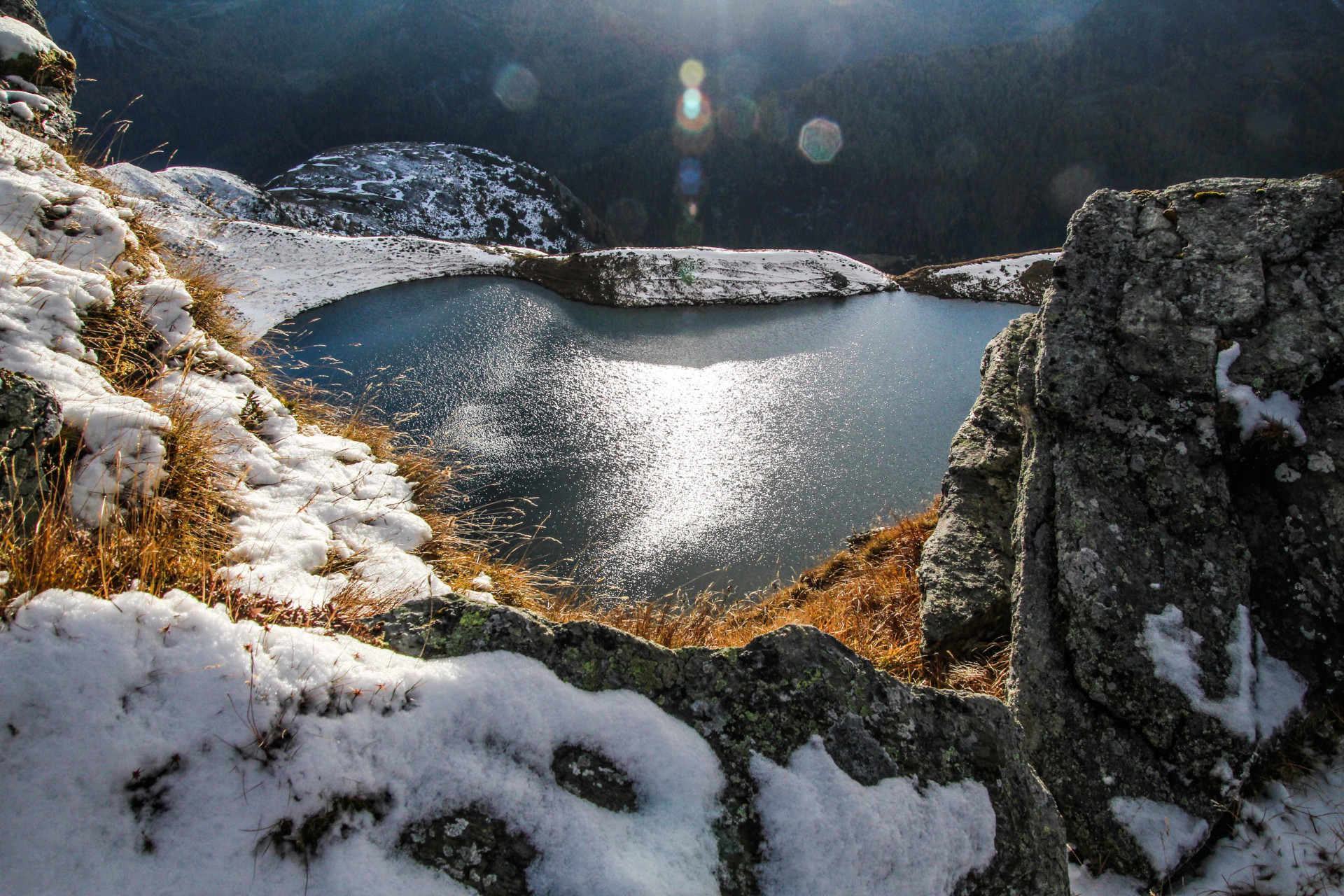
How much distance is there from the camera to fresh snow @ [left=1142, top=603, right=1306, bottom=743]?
9.66 ft

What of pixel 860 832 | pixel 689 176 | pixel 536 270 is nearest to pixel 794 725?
pixel 860 832

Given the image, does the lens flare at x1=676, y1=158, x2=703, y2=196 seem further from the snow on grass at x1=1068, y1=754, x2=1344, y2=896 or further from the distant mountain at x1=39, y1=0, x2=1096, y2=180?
the snow on grass at x1=1068, y1=754, x2=1344, y2=896

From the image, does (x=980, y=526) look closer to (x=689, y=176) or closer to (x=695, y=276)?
(x=695, y=276)

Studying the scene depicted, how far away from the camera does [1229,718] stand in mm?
2941

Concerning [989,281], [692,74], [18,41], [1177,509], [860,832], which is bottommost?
[860,832]

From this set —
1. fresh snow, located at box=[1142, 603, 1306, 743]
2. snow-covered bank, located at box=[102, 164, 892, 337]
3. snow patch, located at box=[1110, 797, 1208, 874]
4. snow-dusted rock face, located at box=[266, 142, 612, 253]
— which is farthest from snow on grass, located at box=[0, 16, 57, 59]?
snow-dusted rock face, located at box=[266, 142, 612, 253]

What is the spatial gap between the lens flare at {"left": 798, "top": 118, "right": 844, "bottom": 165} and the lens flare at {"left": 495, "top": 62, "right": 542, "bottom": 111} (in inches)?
2709

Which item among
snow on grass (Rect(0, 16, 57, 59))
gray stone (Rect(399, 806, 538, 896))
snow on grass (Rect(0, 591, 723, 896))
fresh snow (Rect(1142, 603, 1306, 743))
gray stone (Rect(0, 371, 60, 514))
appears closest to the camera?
A: snow on grass (Rect(0, 591, 723, 896))

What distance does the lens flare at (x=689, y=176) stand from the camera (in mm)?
113812

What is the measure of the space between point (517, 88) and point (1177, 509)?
6633 inches

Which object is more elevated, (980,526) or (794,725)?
(980,526)

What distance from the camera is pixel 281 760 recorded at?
136 cm

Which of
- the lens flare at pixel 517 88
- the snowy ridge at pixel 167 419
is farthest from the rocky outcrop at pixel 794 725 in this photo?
the lens flare at pixel 517 88

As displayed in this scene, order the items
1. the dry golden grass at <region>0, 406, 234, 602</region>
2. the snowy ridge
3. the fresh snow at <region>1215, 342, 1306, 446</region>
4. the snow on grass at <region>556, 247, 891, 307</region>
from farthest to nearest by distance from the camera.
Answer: the snow on grass at <region>556, 247, 891, 307</region>, the fresh snow at <region>1215, 342, 1306, 446</region>, the snowy ridge, the dry golden grass at <region>0, 406, 234, 602</region>
